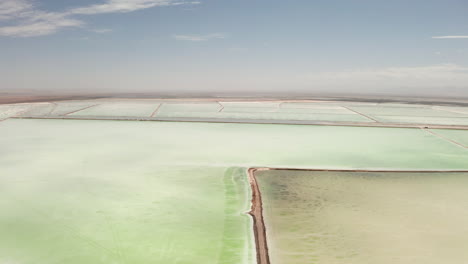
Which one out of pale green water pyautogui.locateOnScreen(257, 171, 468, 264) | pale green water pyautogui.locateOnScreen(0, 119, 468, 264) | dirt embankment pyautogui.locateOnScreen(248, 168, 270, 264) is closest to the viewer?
dirt embankment pyautogui.locateOnScreen(248, 168, 270, 264)

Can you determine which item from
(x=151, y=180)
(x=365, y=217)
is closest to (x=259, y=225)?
(x=365, y=217)

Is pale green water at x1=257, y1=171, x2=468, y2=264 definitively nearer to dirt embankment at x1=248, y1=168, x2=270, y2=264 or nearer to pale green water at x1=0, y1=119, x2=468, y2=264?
dirt embankment at x1=248, y1=168, x2=270, y2=264

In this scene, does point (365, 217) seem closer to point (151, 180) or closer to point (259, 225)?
point (259, 225)

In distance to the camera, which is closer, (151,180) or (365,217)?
(365,217)

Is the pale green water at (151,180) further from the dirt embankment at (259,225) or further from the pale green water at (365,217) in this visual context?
the pale green water at (365,217)

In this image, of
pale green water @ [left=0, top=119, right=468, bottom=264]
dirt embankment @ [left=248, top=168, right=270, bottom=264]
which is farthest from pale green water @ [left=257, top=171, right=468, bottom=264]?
pale green water @ [left=0, top=119, right=468, bottom=264]
